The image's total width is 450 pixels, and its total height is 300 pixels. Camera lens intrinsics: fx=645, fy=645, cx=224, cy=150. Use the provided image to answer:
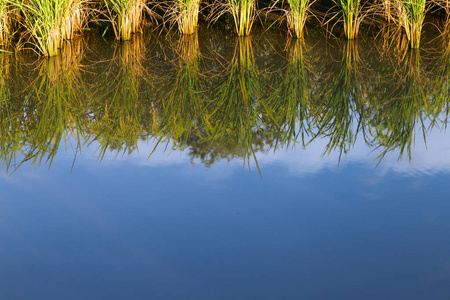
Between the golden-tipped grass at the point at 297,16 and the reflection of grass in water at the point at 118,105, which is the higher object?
the golden-tipped grass at the point at 297,16

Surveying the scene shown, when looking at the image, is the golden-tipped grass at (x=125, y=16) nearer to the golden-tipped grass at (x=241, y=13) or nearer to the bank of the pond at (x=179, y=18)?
the bank of the pond at (x=179, y=18)

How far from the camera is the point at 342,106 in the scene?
498 centimetres

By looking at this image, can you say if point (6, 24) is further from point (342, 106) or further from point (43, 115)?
point (342, 106)

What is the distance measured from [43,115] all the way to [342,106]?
2303 millimetres

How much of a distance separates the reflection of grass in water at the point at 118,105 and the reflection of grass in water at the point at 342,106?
1.34 m

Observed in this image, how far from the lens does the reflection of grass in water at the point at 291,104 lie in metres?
4.54

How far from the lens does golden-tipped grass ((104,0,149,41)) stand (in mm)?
6866

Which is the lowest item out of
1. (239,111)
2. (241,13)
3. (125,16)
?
(239,111)

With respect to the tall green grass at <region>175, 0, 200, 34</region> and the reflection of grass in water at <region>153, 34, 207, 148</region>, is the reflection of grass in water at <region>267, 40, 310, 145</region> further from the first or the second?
the tall green grass at <region>175, 0, 200, 34</region>

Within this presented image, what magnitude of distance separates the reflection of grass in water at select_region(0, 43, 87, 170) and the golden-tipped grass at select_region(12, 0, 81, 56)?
0.96ft

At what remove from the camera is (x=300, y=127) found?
461 cm

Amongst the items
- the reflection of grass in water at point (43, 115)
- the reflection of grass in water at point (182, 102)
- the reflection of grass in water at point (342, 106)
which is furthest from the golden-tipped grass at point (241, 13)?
the reflection of grass in water at point (43, 115)

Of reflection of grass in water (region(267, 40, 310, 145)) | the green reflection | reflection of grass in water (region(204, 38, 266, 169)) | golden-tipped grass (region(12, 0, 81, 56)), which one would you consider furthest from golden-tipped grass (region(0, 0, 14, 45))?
reflection of grass in water (region(267, 40, 310, 145))

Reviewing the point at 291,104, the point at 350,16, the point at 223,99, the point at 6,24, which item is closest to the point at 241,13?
the point at 350,16
